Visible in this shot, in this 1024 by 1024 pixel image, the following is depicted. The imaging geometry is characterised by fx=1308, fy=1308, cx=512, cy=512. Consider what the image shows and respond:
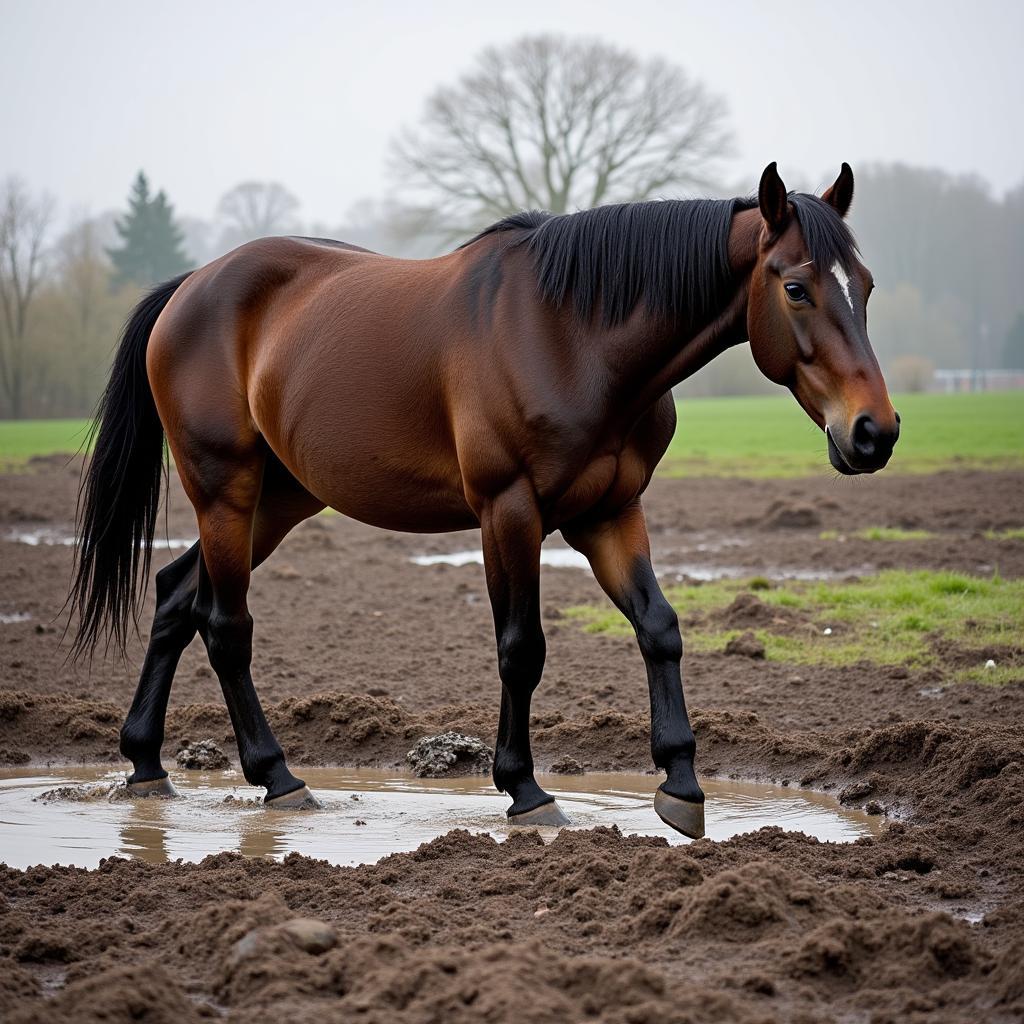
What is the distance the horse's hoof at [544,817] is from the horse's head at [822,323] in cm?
179

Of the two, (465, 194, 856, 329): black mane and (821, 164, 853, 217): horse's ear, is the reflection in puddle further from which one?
(821, 164, 853, 217): horse's ear

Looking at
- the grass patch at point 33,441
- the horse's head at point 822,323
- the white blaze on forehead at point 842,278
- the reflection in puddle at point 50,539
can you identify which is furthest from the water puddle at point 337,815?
the grass patch at point 33,441

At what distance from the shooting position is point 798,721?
691cm

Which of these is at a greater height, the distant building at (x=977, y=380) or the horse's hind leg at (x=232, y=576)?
the distant building at (x=977, y=380)

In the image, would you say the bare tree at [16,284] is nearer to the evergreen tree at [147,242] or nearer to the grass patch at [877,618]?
the evergreen tree at [147,242]

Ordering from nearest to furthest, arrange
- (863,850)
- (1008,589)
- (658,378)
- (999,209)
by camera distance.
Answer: (863,850)
(658,378)
(1008,589)
(999,209)

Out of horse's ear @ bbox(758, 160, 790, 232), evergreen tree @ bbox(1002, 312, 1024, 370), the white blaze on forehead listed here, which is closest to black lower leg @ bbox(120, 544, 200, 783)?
horse's ear @ bbox(758, 160, 790, 232)

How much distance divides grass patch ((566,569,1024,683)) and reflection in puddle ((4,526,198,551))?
615 cm

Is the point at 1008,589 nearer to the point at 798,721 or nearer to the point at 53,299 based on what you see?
the point at 798,721

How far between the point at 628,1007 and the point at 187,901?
1728 mm

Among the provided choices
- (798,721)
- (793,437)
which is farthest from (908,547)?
(793,437)

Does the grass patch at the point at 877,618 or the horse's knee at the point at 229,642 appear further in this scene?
the grass patch at the point at 877,618

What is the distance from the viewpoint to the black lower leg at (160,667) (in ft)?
20.2

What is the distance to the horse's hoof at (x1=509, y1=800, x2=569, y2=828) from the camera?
5234mm
